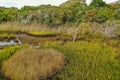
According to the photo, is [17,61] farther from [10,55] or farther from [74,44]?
[74,44]

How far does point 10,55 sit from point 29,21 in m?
16.5

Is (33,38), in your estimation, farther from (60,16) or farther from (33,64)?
(60,16)

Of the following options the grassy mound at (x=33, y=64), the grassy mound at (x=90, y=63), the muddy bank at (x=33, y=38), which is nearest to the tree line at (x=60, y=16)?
the muddy bank at (x=33, y=38)

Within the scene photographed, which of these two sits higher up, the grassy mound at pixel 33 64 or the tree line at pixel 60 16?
the tree line at pixel 60 16

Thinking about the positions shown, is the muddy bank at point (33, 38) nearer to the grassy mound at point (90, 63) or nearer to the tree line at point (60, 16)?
the grassy mound at point (90, 63)

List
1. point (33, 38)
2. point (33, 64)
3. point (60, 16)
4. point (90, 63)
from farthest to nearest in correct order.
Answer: point (60, 16), point (33, 38), point (90, 63), point (33, 64)

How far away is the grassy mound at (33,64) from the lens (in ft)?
34.5

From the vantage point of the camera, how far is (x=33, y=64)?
1092 cm

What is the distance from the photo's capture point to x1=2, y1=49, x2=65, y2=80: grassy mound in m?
10.5

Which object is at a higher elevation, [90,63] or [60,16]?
[60,16]

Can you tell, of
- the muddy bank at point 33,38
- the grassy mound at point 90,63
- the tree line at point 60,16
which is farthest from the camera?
the tree line at point 60,16

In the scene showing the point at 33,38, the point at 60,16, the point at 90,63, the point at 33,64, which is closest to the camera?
the point at 33,64

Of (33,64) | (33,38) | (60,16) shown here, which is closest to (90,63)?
(33,64)

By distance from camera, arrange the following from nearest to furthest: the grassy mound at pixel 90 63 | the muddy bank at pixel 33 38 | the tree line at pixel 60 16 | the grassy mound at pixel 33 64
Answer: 1. the grassy mound at pixel 90 63
2. the grassy mound at pixel 33 64
3. the muddy bank at pixel 33 38
4. the tree line at pixel 60 16
